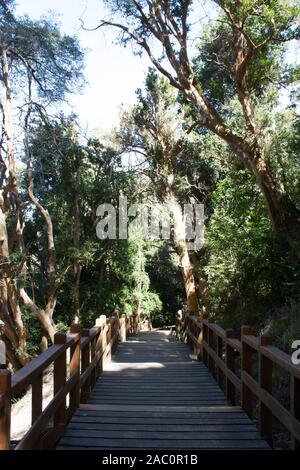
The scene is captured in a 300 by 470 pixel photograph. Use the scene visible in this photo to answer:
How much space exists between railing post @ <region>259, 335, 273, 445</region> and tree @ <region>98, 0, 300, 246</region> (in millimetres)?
6738

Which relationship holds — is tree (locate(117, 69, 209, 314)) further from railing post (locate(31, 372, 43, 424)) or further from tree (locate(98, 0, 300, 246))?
railing post (locate(31, 372, 43, 424))

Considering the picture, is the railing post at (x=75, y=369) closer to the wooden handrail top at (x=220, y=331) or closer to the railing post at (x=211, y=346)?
the wooden handrail top at (x=220, y=331)

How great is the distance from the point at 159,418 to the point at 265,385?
114 cm

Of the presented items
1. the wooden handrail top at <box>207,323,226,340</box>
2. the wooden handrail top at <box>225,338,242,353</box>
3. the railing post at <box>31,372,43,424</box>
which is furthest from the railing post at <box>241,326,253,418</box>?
the railing post at <box>31,372,43,424</box>

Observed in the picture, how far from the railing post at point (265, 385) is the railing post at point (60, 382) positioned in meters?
1.72

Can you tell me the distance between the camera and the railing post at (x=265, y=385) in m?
4.14

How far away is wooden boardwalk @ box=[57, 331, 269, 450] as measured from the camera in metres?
3.98

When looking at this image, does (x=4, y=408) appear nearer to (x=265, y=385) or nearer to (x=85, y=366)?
(x=265, y=385)

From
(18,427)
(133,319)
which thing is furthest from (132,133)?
(18,427)

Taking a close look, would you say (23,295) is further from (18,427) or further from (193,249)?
(193,249)

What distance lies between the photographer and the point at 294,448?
11.0 feet

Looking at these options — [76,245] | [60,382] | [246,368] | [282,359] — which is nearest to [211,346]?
[246,368]

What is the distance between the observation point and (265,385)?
4.16 metres

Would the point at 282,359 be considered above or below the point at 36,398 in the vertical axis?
above
